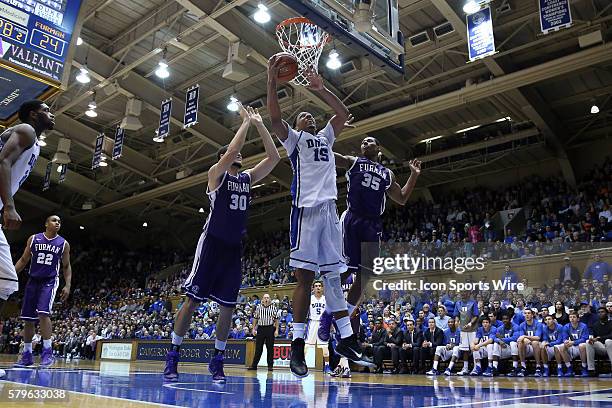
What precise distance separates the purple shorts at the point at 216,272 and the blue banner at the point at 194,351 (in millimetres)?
6892

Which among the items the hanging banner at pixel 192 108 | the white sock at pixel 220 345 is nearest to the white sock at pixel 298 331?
the white sock at pixel 220 345

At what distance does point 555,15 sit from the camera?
1005cm

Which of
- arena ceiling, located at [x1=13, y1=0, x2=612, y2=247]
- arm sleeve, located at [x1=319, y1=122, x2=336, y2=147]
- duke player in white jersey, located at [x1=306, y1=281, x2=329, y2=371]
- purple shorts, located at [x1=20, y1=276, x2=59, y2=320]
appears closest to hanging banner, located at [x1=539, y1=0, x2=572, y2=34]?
arena ceiling, located at [x1=13, y1=0, x2=612, y2=247]

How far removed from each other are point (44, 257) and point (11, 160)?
165 inches

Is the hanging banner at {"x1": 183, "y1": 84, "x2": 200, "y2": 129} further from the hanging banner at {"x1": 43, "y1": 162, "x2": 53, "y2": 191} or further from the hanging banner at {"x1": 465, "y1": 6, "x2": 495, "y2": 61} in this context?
the hanging banner at {"x1": 43, "y1": 162, "x2": 53, "y2": 191}

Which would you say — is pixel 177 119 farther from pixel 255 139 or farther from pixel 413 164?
pixel 413 164

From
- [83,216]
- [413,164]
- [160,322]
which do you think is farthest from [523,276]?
[83,216]

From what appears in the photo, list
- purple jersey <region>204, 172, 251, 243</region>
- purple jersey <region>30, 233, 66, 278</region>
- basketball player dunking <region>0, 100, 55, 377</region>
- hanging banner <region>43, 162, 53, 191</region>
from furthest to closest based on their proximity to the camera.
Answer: hanging banner <region>43, 162, 53, 191</region> < purple jersey <region>30, 233, 66, 278</region> < purple jersey <region>204, 172, 251, 243</region> < basketball player dunking <region>0, 100, 55, 377</region>

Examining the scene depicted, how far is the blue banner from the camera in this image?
525 inches

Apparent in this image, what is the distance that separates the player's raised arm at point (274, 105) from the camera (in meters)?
4.16

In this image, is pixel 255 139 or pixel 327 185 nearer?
pixel 327 185

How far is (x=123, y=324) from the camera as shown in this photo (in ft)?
71.1

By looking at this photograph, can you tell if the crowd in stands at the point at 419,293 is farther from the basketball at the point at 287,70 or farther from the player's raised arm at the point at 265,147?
the basketball at the point at 287,70

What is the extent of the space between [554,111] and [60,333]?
75.1 ft
